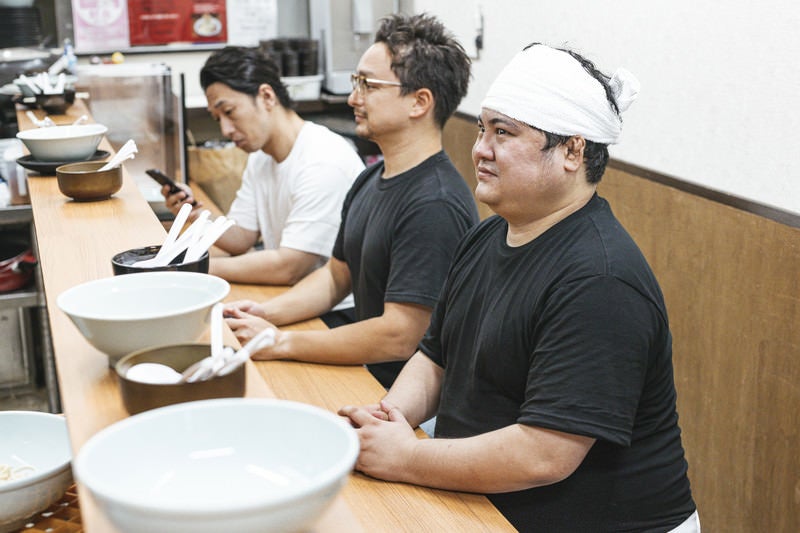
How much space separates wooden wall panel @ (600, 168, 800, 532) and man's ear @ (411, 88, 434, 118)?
0.85 meters

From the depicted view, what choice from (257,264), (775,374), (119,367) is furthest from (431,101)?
(119,367)

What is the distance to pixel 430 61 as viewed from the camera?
92.9 inches

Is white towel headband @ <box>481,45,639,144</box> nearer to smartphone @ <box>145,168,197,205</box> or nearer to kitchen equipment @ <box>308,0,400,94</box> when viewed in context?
smartphone @ <box>145,168,197,205</box>

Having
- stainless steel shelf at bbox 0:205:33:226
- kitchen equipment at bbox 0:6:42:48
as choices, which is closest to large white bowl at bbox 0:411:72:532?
stainless steel shelf at bbox 0:205:33:226

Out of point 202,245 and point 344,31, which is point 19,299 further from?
point 344,31

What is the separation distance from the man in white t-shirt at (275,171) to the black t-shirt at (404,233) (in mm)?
290

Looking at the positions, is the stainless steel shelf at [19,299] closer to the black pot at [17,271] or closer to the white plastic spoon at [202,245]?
the black pot at [17,271]

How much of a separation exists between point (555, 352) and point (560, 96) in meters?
0.46

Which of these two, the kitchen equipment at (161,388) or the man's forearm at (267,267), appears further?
the man's forearm at (267,267)

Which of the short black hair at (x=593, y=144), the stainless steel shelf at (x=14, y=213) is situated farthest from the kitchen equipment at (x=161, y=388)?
the stainless steel shelf at (x=14, y=213)

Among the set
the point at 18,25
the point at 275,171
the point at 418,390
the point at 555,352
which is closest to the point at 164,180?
the point at 275,171

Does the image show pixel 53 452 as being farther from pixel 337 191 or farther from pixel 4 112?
pixel 4 112

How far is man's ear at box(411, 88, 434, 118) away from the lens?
92.0 inches

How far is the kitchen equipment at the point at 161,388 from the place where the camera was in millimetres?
939
